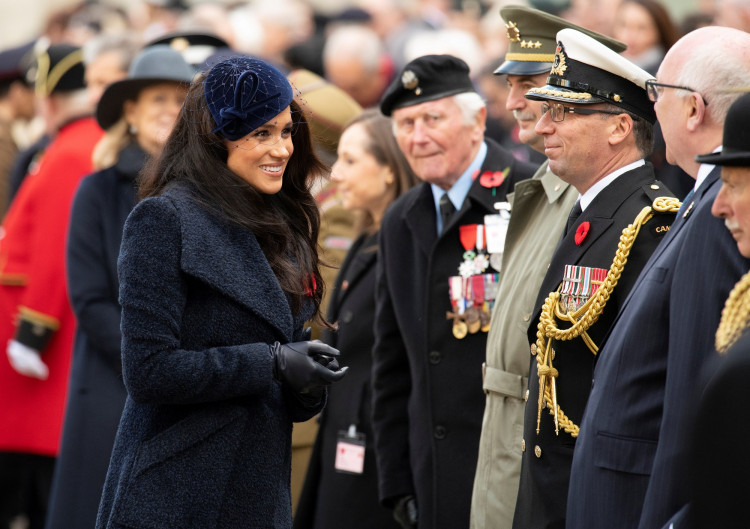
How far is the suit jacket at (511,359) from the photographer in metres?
4.06

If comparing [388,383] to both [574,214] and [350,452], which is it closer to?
[350,452]

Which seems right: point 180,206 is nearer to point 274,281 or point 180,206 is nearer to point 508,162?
point 274,281

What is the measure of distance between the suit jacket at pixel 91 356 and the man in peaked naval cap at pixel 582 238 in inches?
88.7

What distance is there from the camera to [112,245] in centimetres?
534

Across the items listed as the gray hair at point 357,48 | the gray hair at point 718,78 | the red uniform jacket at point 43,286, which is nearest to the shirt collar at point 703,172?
the gray hair at point 718,78

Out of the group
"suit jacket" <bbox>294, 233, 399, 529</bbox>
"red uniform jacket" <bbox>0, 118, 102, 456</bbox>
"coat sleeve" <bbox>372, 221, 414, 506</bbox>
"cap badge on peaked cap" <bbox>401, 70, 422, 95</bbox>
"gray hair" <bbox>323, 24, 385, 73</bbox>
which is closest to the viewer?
"coat sleeve" <bbox>372, 221, 414, 506</bbox>

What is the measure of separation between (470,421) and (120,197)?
6.77 ft

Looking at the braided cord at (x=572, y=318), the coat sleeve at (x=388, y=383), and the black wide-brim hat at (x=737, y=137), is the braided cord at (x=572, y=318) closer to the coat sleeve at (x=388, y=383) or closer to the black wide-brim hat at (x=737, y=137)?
the black wide-brim hat at (x=737, y=137)

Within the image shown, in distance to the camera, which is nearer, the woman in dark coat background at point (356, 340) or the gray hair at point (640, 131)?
the gray hair at point (640, 131)

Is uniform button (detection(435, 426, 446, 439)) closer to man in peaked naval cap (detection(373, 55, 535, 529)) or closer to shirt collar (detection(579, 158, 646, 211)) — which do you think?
man in peaked naval cap (detection(373, 55, 535, 529))

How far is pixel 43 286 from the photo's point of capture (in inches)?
240

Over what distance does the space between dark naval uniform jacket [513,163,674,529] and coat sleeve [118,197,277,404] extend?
0.94m

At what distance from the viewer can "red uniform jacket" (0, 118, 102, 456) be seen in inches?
240

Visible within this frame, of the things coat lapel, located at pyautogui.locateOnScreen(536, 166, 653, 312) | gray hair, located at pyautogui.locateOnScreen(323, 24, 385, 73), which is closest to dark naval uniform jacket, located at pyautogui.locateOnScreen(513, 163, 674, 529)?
coat lapel, located at pyautogui.locateOnScreen(536, 166, 653, 312)
